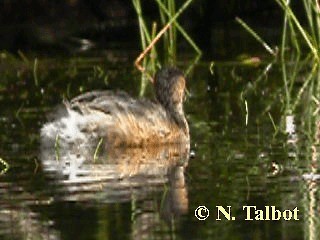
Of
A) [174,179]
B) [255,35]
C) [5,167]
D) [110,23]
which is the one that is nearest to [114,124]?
[5,167]

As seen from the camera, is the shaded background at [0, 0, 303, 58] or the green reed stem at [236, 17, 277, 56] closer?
the green reed stem at [236, 17, 277, 56]

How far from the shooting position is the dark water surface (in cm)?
785

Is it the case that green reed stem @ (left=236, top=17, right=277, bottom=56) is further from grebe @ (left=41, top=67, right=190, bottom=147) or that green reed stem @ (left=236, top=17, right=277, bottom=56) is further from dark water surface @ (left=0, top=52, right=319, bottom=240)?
grebe @ (left=41, top=67, right=190, bottom=147)

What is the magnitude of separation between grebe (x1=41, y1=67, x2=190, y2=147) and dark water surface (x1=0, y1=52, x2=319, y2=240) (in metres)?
0.17

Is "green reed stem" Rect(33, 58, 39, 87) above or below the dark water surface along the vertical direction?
above

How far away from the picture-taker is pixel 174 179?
30.8ft

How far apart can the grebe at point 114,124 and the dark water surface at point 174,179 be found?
17 cm

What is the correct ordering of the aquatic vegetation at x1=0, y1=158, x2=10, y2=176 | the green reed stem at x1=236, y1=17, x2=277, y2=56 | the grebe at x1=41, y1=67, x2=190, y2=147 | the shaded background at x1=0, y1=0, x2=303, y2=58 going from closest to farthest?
1. the aquatic vegetation at x1=0, y1=158, x2=10, y2=176
2. the grebe at x1=41, y1=67, x2=190, y2=147
3. the green reed stem at x1=236, y1=17, x2=277, y2=56
4. the shaded background at x1=0, y1=0, x2=303, y2=58

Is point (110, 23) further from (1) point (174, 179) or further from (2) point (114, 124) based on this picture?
(1) point (174, 179)

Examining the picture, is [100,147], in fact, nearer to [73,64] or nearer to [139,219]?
[139,219]

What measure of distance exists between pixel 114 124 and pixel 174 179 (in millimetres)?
1722

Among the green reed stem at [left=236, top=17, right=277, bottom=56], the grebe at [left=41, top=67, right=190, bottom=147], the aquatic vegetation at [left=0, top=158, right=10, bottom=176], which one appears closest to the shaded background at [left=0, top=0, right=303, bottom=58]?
the green reed stem at [left=236, top=17, right=277, bottom=56]

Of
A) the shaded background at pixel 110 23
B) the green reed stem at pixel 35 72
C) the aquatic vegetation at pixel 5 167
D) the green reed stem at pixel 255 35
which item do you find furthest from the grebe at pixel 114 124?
the shaded background at pixel 110 23

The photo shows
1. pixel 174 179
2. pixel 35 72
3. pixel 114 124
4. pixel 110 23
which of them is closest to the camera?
pixel 174 179
